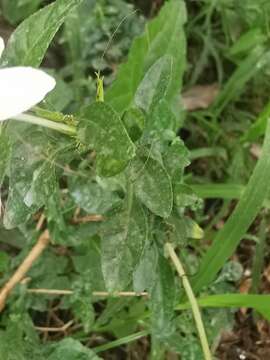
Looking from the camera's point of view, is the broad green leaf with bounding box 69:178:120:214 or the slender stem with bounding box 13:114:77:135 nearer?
the slender stem with bounding box 13:114:77:135

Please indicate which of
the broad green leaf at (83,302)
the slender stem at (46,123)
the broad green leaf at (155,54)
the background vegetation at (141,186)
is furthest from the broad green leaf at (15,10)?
the slender stem at (46,123)

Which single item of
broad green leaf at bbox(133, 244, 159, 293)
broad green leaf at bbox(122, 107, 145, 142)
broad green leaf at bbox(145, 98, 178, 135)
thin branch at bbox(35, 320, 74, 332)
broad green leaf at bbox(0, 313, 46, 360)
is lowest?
thin branch at bbox(35, 320, 74, 332)

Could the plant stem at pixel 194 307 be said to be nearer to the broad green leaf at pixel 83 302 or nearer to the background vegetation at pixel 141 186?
the background vegetation at pixel 141 186

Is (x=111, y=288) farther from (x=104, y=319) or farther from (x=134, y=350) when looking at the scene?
(x=134, y=350)

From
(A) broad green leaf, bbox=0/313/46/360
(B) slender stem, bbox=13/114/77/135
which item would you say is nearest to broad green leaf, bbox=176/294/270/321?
(A) broad green leaf, bbox=0/313/46/360

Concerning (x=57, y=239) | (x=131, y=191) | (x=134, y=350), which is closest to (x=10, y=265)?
(x=57, y=239)

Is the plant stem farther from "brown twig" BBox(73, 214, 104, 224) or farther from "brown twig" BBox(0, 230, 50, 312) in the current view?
"brown twig" BBox(0, 230, 50, 312)
